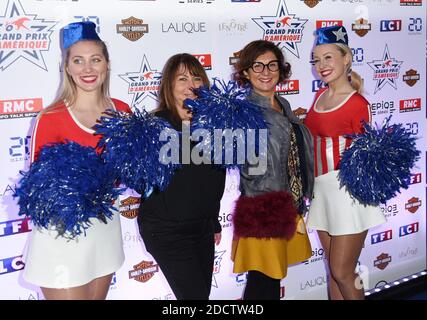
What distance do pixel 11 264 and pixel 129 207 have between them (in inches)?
27.2

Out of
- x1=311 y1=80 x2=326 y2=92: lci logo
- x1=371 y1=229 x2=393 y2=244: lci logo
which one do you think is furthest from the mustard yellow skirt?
x1=371 y1=229 x2=393 y2=244: lci logo

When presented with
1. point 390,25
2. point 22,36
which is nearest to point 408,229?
point 390,25

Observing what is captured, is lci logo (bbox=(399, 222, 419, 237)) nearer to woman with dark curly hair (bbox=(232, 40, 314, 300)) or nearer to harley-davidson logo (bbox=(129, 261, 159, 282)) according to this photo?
woman with dark curly hair (bbox=(232, 40, 314, 300))

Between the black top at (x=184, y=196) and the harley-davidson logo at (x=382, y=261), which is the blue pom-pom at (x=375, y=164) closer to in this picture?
the black top at (x=184, y=196)

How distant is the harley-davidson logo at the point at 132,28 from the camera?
9.10ft

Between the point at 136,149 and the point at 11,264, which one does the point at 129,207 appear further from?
the point at 136,149

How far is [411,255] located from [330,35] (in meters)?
2.23

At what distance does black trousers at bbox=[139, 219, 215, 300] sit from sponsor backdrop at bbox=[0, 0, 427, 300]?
0.87 m

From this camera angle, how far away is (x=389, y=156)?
239 cm

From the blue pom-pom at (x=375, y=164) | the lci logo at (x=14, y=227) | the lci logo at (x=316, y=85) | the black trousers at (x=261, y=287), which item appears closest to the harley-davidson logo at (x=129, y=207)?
the lci logo at (x=14, y=227)

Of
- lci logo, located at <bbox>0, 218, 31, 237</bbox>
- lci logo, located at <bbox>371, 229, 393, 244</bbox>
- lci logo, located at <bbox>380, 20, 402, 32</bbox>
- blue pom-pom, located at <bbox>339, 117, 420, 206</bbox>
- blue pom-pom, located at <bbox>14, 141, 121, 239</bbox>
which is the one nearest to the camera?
blue pom-pom, located at <bbox>14, 141, 121, 239</bbox>

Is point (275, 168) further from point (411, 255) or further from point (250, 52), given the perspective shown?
point (411, 255)

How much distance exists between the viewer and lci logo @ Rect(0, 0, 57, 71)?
8.16 ft

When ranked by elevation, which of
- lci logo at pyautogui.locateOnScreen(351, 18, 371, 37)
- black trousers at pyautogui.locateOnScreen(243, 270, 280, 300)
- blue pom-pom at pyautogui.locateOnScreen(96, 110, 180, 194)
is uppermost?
lci logo at pyautogui.locateOnScreen(351, 18, 371, 37)
